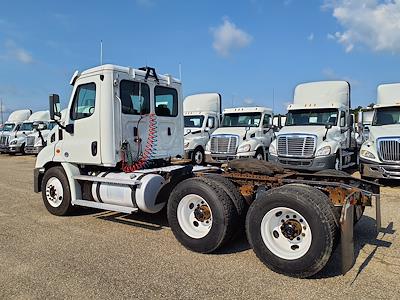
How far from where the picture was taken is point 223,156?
50.9 feet

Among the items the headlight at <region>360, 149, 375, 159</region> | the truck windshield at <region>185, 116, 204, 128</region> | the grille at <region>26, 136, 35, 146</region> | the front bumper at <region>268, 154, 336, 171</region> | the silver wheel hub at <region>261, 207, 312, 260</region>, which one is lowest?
the silver wheel hub at <region>261, 207, 312, 260</region>

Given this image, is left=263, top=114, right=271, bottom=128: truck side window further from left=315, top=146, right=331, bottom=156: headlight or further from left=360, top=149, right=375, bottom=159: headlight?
left=360, top=149, right=375, bottom=159: headlight

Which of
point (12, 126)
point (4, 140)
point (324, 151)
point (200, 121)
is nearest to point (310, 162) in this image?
point (324, 151)

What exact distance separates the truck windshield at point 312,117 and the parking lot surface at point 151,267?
6.80 m

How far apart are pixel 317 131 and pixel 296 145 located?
33.6 inches

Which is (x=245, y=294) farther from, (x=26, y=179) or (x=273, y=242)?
(x=26, y=179)

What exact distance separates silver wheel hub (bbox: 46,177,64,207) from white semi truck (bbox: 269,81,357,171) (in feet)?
25.6

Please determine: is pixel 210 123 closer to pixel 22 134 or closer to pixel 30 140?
pixel 30 140

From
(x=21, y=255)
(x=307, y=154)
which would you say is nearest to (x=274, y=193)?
(x=21, y=255)

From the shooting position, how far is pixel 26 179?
13117 mm

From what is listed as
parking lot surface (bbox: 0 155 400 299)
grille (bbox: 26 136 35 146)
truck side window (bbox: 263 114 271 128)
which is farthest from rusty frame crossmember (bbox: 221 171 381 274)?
grille (bbox: 26 136 35 146)

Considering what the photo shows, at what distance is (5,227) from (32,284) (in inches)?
114

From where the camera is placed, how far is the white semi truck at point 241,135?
15.2 meters

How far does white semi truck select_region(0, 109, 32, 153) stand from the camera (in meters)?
26.8
